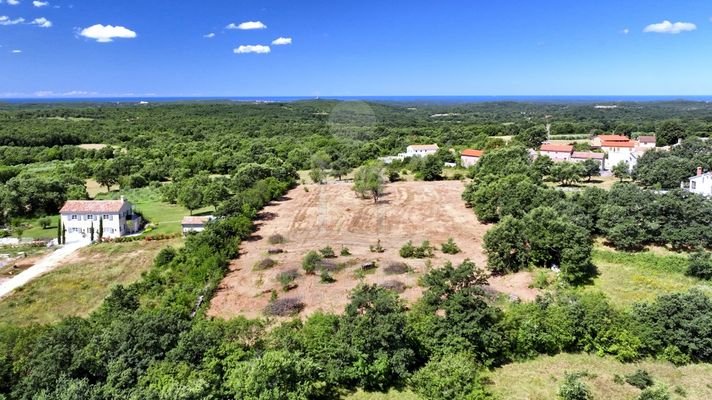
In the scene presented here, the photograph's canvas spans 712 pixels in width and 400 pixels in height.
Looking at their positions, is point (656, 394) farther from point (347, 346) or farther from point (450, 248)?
point (450, 248)

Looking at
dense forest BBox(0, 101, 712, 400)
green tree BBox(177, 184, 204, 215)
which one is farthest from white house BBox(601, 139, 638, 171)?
green tree BBox(177, 184, 204, 215)

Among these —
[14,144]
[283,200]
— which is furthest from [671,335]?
[14,144]

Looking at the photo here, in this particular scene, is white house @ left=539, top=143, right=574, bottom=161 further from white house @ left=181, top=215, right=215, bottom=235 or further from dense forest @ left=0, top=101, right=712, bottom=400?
white house @ left=181, top=215, right=215, bottom=235

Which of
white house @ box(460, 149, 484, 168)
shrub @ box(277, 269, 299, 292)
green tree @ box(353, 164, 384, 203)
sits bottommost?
shrub @ box(277, 269, 299, 292)

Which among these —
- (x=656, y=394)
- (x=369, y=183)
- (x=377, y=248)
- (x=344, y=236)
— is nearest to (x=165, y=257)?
(x=344, y=236)

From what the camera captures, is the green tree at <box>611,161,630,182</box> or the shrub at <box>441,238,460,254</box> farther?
the green tree at <box>611,161,630,182</box>

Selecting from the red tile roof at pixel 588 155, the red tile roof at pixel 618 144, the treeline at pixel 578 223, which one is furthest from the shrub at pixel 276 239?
the red tile roof at pixel 618 144

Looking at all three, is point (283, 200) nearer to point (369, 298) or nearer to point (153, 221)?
point (153, 221)
